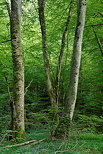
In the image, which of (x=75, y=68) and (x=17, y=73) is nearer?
(x=75, y=68)

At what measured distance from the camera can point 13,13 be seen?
456 cm

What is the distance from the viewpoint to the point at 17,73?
14.8 feet

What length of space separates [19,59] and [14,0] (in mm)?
1768

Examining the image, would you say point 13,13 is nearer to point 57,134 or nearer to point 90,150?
point 57,134

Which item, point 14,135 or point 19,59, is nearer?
point 14,135

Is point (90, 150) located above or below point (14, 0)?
below

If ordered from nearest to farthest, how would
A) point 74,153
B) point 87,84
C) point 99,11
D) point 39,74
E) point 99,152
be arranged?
point 74,153 < point 99,152 < point 99,11 < point 87,84 < point 39,74

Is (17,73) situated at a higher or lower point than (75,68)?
lower

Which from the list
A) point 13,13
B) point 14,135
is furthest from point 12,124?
point 13,13

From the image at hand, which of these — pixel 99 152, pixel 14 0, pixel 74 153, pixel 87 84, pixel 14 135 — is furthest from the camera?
pixel 87 84

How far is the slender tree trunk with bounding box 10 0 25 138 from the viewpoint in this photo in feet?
14.4

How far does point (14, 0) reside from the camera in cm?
454

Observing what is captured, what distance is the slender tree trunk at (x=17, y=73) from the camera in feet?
14.4

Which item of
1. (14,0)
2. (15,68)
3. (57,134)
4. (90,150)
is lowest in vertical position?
(57,134)
